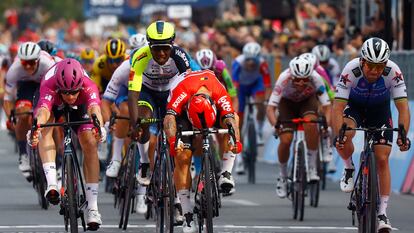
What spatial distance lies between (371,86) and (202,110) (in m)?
1.66

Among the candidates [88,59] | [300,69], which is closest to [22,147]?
[300,69]

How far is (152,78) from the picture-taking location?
1791cm

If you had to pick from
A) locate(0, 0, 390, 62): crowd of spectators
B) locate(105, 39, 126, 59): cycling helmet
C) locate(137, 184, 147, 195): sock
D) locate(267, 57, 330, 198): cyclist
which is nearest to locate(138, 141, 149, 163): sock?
locate(137, 184, 147, 195): sock

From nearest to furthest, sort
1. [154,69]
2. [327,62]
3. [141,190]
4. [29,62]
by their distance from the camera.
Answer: [154,69]
[141,190]
[29,62]
[327,62]

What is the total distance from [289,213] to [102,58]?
12.8 ft

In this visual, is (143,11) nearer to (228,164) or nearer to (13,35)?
(13,35)

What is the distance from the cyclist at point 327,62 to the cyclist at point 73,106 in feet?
30.6

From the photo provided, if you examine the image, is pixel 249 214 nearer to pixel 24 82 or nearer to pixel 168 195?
pixel 24 82

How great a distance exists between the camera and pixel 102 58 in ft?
74.5

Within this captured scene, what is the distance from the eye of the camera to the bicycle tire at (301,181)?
19125mm

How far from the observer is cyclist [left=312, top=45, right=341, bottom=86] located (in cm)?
2541

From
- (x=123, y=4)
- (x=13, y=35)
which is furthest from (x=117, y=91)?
(x=13, y=35)

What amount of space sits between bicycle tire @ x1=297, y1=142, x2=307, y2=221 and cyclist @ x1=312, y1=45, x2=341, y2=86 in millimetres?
5493

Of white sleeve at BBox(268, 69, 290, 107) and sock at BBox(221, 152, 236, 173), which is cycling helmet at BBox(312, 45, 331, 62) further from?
sock at BBox(221, 152, 236, 173)
